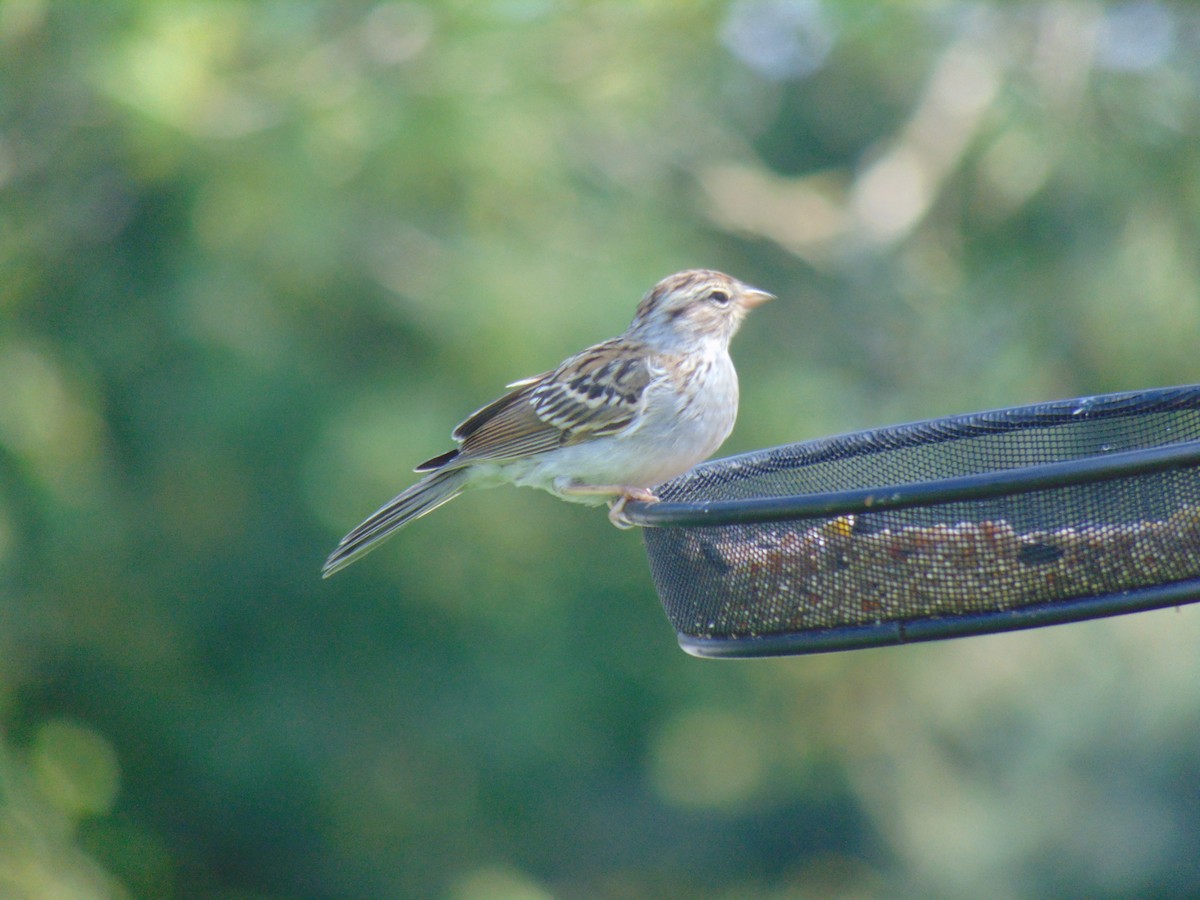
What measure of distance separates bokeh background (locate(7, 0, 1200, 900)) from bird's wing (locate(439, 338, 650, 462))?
8.39 feet

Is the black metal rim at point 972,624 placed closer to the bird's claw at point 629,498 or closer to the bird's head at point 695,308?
the bird's claw at point 629,498

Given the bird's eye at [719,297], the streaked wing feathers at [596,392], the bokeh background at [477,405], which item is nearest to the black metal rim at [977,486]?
the streaked wing feathers at [596,392]

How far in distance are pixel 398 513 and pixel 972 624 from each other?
2633 millimetres

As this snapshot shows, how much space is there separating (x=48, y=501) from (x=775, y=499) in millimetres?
6415

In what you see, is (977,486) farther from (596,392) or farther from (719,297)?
(719,297)

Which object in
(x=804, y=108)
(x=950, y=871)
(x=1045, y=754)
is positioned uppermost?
A: (x=804, y=108)

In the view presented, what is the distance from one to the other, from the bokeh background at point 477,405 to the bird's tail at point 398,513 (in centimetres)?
269

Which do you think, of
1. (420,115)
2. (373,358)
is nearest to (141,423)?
(373,358)

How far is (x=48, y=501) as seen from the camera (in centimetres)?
836

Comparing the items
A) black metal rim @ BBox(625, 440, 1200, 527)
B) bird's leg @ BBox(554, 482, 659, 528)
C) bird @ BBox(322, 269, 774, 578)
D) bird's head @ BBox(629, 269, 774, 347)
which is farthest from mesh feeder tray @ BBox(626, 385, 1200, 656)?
bird's head @ BBox(629, 269, 774, 347)

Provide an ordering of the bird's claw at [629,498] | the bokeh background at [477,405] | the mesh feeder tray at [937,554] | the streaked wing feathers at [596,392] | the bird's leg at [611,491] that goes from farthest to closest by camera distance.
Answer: the bokeh background at [477,405] → the streaked wing feathers at [596,392] → the bird's leg at [611,491] → the bird's claw at [629,498] → the mesh feeder tray at [937,554]

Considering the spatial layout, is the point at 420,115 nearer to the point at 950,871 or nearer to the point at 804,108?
the point at 950,871

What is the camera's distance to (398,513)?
17.0ft

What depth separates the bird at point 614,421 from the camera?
201 inches
